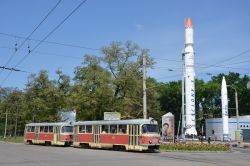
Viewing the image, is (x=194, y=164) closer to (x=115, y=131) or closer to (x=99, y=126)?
(x=115, y=131)

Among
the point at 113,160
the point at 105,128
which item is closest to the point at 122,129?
the point at 105,128

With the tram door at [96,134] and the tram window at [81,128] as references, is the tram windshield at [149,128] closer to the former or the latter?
the tram door at [96,134]

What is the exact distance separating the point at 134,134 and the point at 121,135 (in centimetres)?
158

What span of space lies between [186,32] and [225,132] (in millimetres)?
18191

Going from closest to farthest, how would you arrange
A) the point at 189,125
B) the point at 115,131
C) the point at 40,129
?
A: the point at 115,131
the point at 40,129
the point at 189,125

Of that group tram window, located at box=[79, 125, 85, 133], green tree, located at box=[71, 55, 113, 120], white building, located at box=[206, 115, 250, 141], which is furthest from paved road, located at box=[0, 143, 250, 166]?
white building, located at box=[206, 115, 250, 141]

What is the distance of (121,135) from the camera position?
107ft

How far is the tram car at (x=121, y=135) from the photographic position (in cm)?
3067

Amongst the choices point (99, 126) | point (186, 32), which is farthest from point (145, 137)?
point (186, 32)

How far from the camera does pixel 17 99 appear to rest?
93.8 meters

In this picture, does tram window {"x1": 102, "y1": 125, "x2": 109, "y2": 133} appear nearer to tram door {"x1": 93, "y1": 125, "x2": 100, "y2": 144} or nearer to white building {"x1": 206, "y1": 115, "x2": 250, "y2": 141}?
tram door {"x1": 93, "y1": 125, "x2": 100, "y2": 144}

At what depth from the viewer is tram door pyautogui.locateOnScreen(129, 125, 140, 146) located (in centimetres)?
3100

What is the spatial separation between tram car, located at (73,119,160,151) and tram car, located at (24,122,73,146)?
3404 millimetres

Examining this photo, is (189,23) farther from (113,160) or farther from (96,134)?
(113,160)
